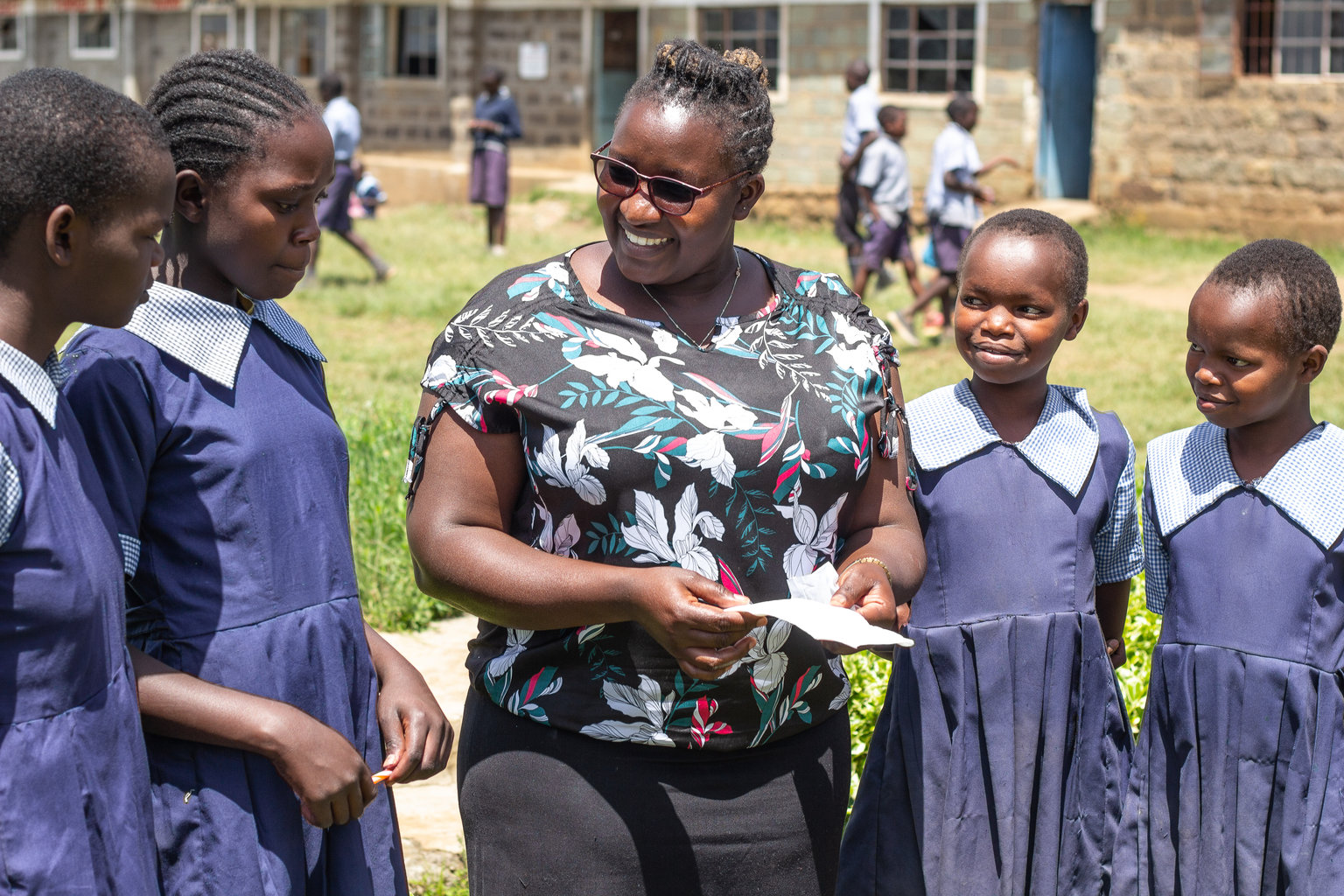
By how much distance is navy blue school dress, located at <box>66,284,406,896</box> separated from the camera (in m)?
1.88

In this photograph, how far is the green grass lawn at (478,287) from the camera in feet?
16.8

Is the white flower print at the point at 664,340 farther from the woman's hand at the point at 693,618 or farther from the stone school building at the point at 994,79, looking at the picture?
the stone school building at the point at 994,79

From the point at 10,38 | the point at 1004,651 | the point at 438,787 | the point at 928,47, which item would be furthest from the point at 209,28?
the point at 1004,651

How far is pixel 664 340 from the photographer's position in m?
2.17

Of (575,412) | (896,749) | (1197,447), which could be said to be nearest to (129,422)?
(575,412)

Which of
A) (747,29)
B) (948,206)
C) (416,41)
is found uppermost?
(416,41)

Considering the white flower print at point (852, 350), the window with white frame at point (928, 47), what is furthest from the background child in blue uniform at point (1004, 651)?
the window with white frame at point (928, 47)

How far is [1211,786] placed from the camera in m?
2.71

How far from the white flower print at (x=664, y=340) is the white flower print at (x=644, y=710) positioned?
0.49 m

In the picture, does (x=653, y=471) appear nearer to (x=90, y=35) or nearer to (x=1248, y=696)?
(x=1248, y=696)

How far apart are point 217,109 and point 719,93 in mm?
742

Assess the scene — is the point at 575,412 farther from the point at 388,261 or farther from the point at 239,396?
the point at 388,261

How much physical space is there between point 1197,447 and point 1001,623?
54cm

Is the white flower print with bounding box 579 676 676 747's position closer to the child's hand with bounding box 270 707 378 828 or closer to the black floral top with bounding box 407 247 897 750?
the black floral top with bounding box 407 247 897 750
